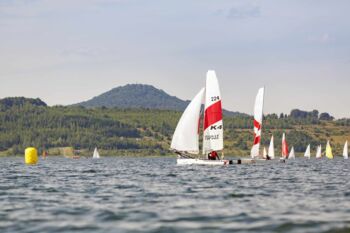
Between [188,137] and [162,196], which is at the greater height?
[188,137]

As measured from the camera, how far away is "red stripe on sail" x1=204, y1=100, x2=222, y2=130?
95.6 m

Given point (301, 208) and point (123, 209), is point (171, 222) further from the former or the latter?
point (301, 208)

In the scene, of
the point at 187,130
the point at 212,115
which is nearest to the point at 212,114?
the point at 212,115

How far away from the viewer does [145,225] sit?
98.6ft

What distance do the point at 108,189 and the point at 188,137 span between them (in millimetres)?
44613

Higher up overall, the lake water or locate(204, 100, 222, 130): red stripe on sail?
locate(204, 100, 222, 130): red stripe on sail

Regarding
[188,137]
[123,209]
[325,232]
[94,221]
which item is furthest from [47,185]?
[188,137]

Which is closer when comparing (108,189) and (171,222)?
(171,222)

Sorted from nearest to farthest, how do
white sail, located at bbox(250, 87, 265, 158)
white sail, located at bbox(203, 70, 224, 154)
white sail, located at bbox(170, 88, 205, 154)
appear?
white sail, located at bbox(170, 88, 205, 154)
white sail, located at bbox(203, 70, 224, 154)
white sail, located at bbox(250, 87, 265, 158)

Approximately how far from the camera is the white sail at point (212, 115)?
9475cm

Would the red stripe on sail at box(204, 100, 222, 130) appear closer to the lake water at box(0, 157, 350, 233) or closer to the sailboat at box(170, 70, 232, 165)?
the sailboat at box(170, 70, 232, 165)

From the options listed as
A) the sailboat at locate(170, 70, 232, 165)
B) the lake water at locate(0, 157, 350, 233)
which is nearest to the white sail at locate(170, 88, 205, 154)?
the sailboat at locate(170, 70, 232, 165)

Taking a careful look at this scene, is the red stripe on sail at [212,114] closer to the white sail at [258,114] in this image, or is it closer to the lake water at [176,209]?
the white sail at [258,114]

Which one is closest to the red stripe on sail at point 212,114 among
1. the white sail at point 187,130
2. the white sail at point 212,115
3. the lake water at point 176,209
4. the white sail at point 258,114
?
the white sail at point 212,115
